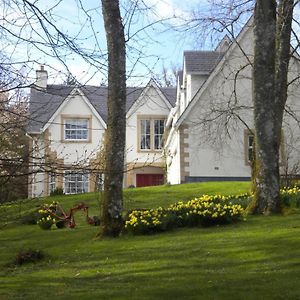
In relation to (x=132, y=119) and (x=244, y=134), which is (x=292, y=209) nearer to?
(x=244, y=134)

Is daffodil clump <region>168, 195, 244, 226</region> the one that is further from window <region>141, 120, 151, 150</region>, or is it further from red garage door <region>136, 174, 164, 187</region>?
window <region>141, 120, 151, 150</region>

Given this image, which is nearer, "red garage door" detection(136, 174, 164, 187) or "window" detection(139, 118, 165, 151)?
"red garage door" detection(136, 174, 164, 187)

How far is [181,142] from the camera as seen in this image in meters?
28.6

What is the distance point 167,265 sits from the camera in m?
9.41

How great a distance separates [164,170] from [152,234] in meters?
22.7

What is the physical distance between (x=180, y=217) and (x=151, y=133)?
76.6 feet

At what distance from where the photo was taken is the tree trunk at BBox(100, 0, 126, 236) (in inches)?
510

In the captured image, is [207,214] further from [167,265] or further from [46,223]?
[46,223]

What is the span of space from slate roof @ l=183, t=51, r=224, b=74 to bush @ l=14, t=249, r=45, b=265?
19.5 metres

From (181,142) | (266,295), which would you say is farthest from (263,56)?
(181,142)

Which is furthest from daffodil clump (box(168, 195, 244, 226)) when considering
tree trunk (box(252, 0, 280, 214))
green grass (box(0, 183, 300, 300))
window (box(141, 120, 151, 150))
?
window (box(141, 120, 151, 150))

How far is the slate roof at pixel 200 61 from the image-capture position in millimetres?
29831

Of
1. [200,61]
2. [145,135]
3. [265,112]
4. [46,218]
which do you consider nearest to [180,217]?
[265,112]

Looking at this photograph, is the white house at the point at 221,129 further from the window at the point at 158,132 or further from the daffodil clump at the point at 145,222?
the daffodil clump at the point at 145,222
